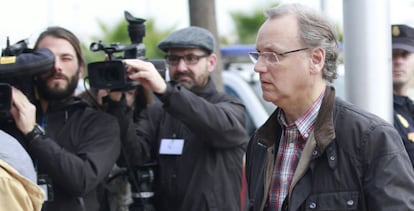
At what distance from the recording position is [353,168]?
241 cm

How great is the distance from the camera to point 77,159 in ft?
11.8

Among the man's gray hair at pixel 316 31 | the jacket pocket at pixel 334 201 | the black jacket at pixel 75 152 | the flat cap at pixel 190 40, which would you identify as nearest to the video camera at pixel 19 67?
the black jacket at pixel 75 152

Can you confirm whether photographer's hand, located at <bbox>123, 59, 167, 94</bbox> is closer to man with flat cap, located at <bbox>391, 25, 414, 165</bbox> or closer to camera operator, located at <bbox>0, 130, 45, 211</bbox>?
camera operator, located at <bbox>0, 130, 45, 211</bbox>

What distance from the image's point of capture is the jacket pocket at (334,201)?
2.38 metres

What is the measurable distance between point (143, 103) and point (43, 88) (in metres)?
0.66

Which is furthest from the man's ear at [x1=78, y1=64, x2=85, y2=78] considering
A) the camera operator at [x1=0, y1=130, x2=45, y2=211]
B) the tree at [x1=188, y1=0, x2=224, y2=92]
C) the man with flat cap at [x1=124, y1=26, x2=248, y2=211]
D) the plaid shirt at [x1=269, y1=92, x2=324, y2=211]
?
the plaid shirt at [x1=269, y1=92, x2=324, y2=211]

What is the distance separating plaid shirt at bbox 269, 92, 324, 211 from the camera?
2596 millimetres

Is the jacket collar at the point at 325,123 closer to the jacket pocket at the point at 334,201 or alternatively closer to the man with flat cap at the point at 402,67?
the jacket pocket at the point at 334,201

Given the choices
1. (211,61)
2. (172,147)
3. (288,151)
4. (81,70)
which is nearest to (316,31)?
(288,151)

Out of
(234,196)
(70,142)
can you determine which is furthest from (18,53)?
(234,196)

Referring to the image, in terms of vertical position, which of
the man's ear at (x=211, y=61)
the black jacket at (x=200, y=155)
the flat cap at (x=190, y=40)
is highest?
the flat cap at (x=190, y=40)

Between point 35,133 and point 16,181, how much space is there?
1256 millimetres

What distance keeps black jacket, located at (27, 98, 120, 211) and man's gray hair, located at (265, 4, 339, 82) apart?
55.6 inches

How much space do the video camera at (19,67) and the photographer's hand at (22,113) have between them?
4cm
